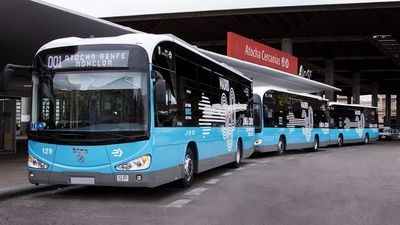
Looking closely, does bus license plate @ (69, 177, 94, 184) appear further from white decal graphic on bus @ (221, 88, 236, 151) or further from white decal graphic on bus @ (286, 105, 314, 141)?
white decal graphic on bus @ (286, 105, 314, 141)

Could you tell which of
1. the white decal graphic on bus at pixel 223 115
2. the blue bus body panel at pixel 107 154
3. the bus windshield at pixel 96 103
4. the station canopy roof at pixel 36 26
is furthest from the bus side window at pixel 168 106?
the station canopy roof at pixel 36 26

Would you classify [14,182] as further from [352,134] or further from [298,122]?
[352,134]

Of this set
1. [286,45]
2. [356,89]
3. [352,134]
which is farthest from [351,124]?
[356,89]

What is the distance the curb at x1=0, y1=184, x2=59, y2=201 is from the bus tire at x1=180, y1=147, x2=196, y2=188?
2892 mm

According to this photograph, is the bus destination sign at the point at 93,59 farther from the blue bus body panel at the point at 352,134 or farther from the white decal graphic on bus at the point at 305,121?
the blue bus body panel at the point at 352,134

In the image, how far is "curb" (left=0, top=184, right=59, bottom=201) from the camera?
10180 mm

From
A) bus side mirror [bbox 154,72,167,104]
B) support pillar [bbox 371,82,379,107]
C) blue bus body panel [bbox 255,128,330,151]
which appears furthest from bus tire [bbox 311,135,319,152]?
support pillar [bbox 371,82,379,107]

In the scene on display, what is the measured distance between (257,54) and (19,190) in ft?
91.2

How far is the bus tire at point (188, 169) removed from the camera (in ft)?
37.2

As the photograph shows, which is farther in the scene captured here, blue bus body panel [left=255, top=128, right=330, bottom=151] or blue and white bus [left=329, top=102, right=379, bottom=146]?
blue and white bus [left=329, top=102, right=379, bottom=146]

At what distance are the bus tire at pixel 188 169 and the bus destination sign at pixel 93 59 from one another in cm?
279

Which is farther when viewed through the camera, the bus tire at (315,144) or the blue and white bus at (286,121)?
the bus tire at (315,144)

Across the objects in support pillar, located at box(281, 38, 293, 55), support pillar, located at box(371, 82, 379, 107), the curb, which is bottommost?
the curb

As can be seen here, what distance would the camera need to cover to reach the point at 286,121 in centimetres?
2539
